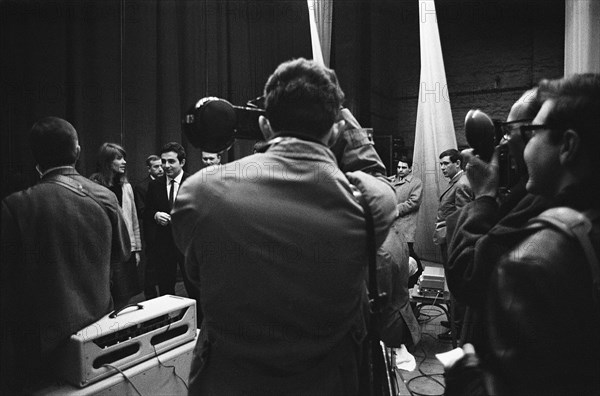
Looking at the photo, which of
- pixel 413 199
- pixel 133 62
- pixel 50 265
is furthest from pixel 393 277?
pixel 133 62

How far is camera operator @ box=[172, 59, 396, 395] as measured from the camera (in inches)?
37.1

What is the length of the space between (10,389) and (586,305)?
160 cm

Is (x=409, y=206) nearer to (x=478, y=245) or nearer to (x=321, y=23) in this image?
(x=321, y=23)

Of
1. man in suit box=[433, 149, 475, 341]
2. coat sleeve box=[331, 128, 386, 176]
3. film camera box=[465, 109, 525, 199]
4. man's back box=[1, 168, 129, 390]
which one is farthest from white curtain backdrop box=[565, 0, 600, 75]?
man's back box=[1, 168, 129, 390]

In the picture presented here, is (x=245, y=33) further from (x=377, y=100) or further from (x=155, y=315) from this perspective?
(x=155, y=315)

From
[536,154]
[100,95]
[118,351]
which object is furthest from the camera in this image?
[100,95]

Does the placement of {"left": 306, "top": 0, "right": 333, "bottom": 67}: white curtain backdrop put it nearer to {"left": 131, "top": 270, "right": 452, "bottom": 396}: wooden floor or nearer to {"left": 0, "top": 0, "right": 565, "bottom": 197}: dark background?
{"left": 0, "top": 0, "right": 565, "bottom": 197}: dark background

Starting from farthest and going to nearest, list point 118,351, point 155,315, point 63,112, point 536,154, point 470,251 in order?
point 63,112 < point 155,315 < point 118,351 < point 470,251 < point 536,154

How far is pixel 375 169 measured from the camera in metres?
1.19

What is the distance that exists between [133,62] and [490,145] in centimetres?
376

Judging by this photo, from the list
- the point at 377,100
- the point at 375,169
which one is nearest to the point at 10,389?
the point at 375,169

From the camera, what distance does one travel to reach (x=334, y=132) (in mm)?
1081

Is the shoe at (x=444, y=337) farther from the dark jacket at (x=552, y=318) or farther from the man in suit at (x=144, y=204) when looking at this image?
the dark jacket at (x=552, y=318)

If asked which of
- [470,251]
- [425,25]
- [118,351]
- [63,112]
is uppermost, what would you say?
[425,25]
